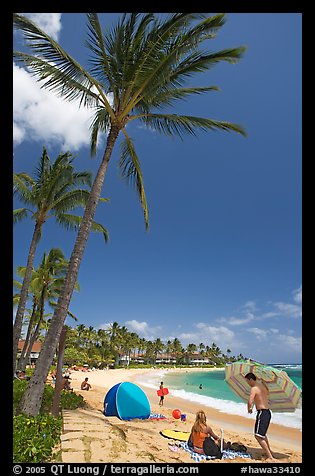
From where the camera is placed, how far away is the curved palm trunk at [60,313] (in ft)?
18.5

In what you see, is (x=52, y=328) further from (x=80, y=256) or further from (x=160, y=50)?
(x=160, y=50)

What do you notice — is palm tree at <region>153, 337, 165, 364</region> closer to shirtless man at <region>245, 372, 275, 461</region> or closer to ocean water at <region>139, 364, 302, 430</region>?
ocean water at <region>139, 364, 302, 430</region>

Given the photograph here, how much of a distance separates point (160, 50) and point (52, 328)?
6212 mm

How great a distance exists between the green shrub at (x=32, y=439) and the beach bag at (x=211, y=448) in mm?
2609

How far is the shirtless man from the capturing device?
5.52 metres

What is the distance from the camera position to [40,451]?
14.2 ft

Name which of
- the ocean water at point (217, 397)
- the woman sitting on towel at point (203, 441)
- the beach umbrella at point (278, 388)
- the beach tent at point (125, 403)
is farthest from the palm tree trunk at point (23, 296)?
the ocean water at point (217, 397)

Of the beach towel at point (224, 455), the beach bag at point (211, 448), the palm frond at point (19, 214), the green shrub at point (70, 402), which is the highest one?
the palm frond at point (19, 214)

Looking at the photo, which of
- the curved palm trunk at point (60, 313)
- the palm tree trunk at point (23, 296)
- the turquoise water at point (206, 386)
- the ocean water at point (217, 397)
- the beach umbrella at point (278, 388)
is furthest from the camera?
the turquoise water at point (206, 386)

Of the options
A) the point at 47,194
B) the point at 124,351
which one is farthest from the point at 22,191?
the point at 124,351

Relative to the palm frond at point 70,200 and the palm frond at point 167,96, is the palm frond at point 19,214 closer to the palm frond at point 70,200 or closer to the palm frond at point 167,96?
the palm frond at point 70,200

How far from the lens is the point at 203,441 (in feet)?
19.1

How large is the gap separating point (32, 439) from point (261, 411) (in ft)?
12.4
